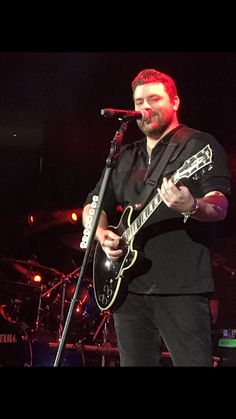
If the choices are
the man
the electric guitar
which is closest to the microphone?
the man

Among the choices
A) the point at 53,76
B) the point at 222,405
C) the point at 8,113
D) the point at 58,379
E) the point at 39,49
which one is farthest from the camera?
the point at 8,113

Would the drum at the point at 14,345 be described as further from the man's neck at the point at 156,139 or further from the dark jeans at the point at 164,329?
the man's neck at the point at 156,139

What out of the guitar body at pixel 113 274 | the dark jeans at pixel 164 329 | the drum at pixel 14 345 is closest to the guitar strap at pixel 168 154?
the guitar body at pixel 113 274

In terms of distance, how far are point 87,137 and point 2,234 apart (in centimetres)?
137

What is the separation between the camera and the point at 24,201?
480 cm

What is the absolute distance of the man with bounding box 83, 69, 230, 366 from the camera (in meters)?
2.03

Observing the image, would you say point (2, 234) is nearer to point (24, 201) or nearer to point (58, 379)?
point (24, 201)

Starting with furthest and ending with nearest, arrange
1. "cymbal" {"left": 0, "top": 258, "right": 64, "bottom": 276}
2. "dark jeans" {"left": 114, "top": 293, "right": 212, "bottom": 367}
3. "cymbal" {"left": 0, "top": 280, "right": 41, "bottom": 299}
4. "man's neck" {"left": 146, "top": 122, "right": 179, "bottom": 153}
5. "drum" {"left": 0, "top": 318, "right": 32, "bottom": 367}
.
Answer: "cymbal" {"left": 0, "top": 258, "right": 64, "bottom": 276} < "cymbal" {"left": 0, "top": 280, "right": 41, "bottom": 299} < "drum" {"left": 0, "top": 318, "right": 32, "bottom": 367} < "man's neck" {"left": 146, "top": 122, "right": 179, "bottom": 153} < "dark jeans" {"left": 114, "top": 293, "right": 212, "bottom": 367}

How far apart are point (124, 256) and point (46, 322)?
9.30ft

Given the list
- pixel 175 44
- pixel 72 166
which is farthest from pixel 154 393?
pixel 72 166

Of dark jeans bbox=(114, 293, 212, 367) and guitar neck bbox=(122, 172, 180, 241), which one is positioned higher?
guitar neck bbox=(122, 172, 180, 241)

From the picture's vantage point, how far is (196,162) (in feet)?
6.91

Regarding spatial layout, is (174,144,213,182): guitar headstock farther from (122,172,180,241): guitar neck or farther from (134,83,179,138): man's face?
(134,83,179,138): man's face

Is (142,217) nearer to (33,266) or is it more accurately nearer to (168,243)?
(168,243)
